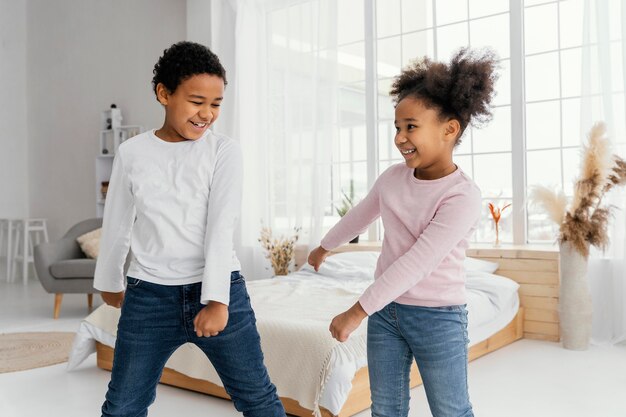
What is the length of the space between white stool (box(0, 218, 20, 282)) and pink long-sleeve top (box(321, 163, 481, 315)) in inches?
267

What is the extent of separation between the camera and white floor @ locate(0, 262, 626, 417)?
2594mm

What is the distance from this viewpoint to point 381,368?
142 centimetres

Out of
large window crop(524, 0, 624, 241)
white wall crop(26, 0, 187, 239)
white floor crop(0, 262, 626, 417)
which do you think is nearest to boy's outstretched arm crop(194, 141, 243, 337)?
white floor crop(0, 262, 626, 417)

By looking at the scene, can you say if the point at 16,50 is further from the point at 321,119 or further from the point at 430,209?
the point at 430,209

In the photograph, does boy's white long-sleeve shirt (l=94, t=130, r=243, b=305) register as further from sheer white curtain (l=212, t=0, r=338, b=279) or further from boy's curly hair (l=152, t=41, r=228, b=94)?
sheer white curtain (l=212, t=0, r=338, b=279)

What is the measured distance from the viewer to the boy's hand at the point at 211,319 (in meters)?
1.35

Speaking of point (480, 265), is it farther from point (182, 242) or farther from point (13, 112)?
point (13, 112)

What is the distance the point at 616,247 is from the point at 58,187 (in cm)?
603

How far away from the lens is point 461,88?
1.37m

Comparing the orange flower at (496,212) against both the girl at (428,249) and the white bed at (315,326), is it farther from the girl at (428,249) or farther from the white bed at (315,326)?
the girl at (428,249)

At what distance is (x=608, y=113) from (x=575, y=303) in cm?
111

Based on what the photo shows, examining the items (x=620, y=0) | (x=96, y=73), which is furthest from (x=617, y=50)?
(x=96, y=73)

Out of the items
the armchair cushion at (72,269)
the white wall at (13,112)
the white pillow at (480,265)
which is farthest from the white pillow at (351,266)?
the white wall at (13,112)

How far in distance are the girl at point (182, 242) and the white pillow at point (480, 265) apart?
2559 millimetres
